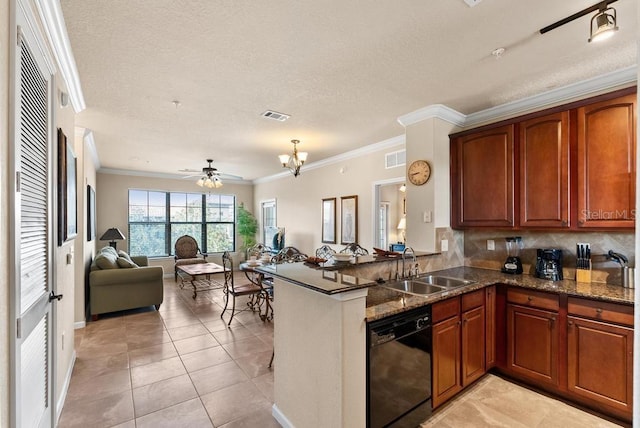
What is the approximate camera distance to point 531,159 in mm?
2771

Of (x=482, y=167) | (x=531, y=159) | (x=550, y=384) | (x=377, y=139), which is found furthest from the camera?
(x=377, y=139)

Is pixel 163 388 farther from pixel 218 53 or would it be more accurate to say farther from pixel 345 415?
pixel 218 53

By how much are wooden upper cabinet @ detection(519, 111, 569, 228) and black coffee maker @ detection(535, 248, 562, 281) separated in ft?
1.11

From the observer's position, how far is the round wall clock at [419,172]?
3.27 metres

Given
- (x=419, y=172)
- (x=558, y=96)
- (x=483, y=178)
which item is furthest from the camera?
(x=419, y=172)

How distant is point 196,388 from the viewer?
→ 258 centimetres

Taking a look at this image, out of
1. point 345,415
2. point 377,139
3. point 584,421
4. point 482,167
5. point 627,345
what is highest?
point 377,139

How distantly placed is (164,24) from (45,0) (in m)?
0.58

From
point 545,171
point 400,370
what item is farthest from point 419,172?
point 400,370

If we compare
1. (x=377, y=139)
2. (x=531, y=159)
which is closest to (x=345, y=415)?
(x=531, y=159)

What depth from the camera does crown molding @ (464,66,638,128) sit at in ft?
8.07

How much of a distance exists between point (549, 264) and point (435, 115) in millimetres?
1888

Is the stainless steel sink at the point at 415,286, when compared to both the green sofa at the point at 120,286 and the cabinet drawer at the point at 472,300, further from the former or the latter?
the green sofa at the point at 120,286

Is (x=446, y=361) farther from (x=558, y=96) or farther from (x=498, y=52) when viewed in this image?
(x=558, y=96)
